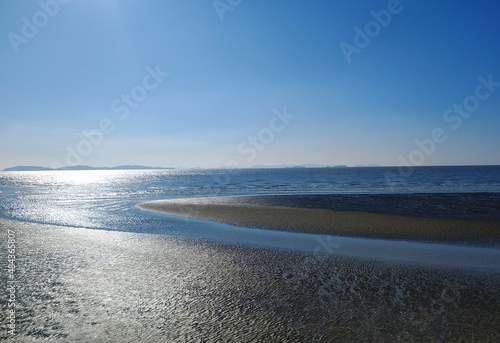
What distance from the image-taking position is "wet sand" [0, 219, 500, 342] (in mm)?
5930

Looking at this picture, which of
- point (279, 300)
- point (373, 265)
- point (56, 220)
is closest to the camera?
point (279, 300)

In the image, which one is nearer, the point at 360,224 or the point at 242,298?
the point at 242,298

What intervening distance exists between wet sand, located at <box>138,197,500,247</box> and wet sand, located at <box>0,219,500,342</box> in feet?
20.4

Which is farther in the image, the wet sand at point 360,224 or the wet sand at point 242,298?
the wet sand at point 360,224

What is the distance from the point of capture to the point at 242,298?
7.63 metres

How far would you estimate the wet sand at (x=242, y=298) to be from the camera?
5.93 m

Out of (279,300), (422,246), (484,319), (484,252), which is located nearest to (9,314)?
(279,300)

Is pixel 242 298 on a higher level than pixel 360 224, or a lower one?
higher

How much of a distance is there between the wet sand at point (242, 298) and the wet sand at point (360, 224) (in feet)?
20.4

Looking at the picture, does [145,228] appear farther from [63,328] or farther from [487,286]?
[487,286]

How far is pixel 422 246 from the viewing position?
548 inches

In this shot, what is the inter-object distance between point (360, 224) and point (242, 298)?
13749 mm

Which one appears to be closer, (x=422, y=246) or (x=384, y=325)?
(x=384, y=325)

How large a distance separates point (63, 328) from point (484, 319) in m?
8.59
